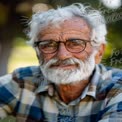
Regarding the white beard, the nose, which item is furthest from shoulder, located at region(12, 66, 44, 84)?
the nose

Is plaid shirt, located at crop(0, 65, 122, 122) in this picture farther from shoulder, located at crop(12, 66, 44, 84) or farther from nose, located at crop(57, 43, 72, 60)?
nose, located at crop(57, 43, 72, 60)

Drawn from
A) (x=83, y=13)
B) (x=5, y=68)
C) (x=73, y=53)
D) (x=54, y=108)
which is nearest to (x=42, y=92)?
(x=54, y=108)

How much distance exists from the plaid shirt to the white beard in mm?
50

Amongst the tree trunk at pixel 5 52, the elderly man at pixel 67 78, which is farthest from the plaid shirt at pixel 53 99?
the tree trunk at pixel 5 52

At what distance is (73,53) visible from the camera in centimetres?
192

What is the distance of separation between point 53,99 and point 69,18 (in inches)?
14.7

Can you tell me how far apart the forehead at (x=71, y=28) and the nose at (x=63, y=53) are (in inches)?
2.6

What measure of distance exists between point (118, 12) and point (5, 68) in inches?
30.3

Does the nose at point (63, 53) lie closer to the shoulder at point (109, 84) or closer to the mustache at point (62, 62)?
the mustache at point (62, 62)

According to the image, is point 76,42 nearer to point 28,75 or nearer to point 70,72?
point 70,72

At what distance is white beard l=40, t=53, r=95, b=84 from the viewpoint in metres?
1.92

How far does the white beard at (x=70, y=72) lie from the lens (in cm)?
192

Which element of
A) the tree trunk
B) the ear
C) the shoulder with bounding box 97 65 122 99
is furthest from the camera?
the tree trunk

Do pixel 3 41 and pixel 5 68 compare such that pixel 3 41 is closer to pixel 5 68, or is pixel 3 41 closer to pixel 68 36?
pixel 5 68
